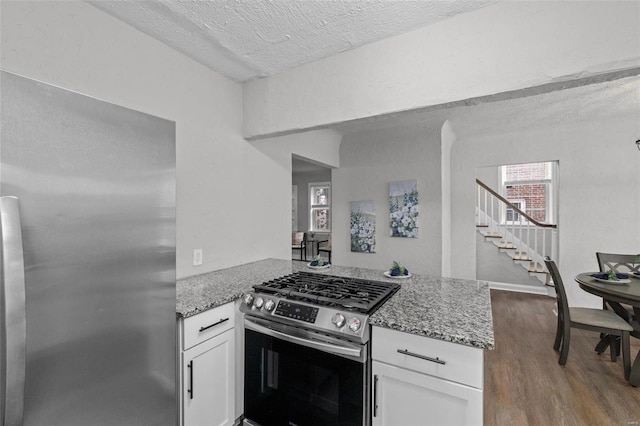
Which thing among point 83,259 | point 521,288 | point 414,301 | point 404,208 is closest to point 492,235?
point 521,288

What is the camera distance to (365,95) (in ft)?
6.26

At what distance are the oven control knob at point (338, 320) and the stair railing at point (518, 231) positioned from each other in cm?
442

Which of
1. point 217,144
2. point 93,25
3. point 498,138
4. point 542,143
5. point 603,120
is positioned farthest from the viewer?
point 498,138

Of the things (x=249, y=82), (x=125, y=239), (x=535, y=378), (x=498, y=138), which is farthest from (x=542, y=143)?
(x=125, y=239)

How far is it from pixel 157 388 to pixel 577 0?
2541mm

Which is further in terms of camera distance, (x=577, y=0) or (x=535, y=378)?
(x=535, y=378)

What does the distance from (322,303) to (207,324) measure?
2.03 feet

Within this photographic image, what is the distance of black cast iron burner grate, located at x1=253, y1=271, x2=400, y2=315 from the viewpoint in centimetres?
150

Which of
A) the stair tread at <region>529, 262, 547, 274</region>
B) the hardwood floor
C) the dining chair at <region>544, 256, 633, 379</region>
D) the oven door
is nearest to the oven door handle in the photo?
the oven door

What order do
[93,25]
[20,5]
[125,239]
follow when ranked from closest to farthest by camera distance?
[125,239], [20,5], [93,25]

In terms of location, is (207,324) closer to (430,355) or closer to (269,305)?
(269,305)

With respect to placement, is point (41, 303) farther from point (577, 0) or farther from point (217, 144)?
point (577, 0)

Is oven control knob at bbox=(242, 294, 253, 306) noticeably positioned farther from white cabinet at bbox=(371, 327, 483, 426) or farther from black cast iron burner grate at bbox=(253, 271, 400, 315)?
white cabinet at bbox=(371, 327, 483, 426)

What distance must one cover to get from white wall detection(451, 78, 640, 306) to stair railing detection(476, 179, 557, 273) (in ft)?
2.18
